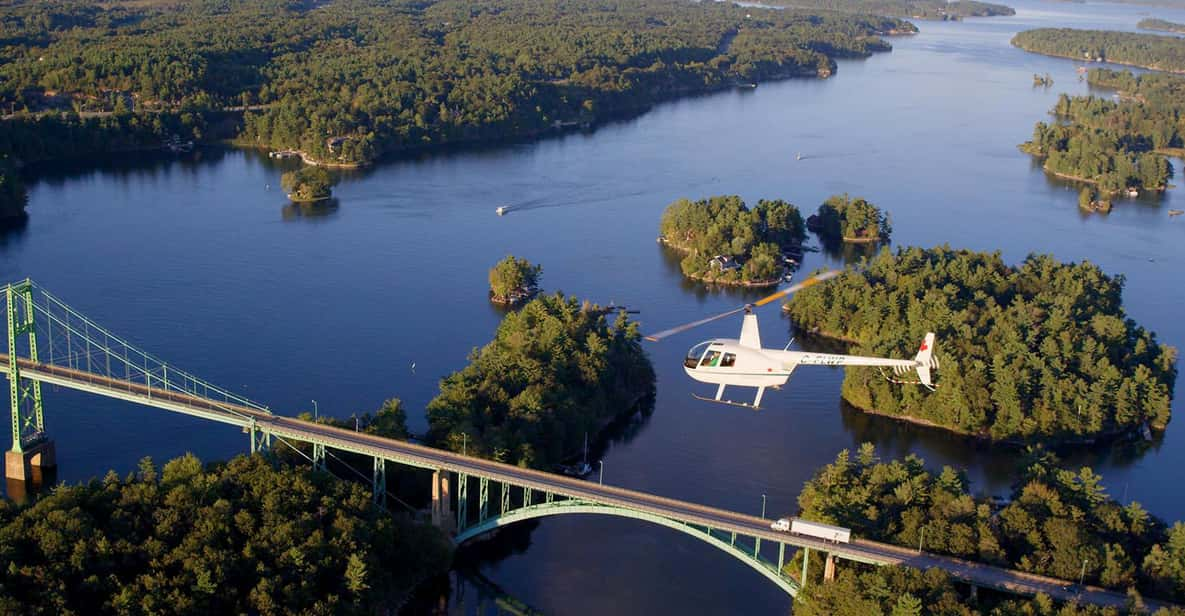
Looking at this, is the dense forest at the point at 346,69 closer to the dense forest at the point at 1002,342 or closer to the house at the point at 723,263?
the house at the point at 723,263

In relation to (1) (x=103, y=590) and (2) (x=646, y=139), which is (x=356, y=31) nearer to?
(2) (x=646, y=139)

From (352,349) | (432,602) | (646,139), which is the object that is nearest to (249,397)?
(352,349)

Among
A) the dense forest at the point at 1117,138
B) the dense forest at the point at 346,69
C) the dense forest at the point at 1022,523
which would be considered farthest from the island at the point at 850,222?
the dense forest at the point at 1022,523

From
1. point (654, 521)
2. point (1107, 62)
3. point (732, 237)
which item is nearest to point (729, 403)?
point (654, 521)

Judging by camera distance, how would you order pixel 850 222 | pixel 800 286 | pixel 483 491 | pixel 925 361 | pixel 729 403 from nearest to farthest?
1. pixel 483 491
2. pixel 925 361
3. pixel 729 403
4. pixel 800 286
5. pixel 850 222

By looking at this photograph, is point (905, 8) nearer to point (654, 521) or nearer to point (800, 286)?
point (800, 286)

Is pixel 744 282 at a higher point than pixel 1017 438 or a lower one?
higher
